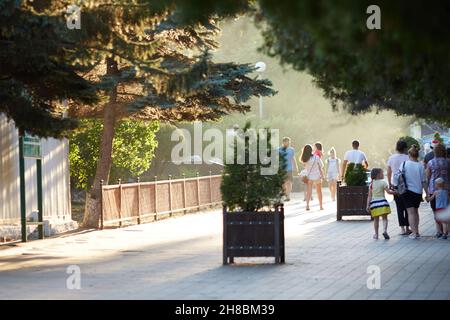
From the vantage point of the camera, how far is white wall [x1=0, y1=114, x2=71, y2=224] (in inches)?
866

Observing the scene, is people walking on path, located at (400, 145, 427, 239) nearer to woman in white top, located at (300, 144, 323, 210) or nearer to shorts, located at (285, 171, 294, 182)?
shorts, located at (285, 171, 294, 182)

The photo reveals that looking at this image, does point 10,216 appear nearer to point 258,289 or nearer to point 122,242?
point 122,242

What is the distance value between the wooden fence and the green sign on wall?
3148 mm

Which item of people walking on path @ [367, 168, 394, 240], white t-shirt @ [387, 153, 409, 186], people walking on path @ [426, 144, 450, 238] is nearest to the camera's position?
people walking on path @ [426, 144, 450, 238]

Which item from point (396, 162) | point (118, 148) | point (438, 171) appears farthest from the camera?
point (118, 148)

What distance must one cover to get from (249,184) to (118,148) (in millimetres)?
16405

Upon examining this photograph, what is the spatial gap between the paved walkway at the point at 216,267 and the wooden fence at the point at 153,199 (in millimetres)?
1487

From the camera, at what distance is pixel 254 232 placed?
50.8 ft

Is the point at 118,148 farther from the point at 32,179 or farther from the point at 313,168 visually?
the point at 32,179

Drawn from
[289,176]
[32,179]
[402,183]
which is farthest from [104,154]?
[402,183]

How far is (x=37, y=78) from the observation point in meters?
16.1

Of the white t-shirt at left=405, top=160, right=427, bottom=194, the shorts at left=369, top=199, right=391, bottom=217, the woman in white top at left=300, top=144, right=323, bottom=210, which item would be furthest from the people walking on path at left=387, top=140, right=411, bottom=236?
the woman in white top at left=300, top=144, right=323, bottom=210

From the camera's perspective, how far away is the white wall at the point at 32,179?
72.1 feet

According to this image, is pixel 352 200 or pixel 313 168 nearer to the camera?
pixel 352 200
